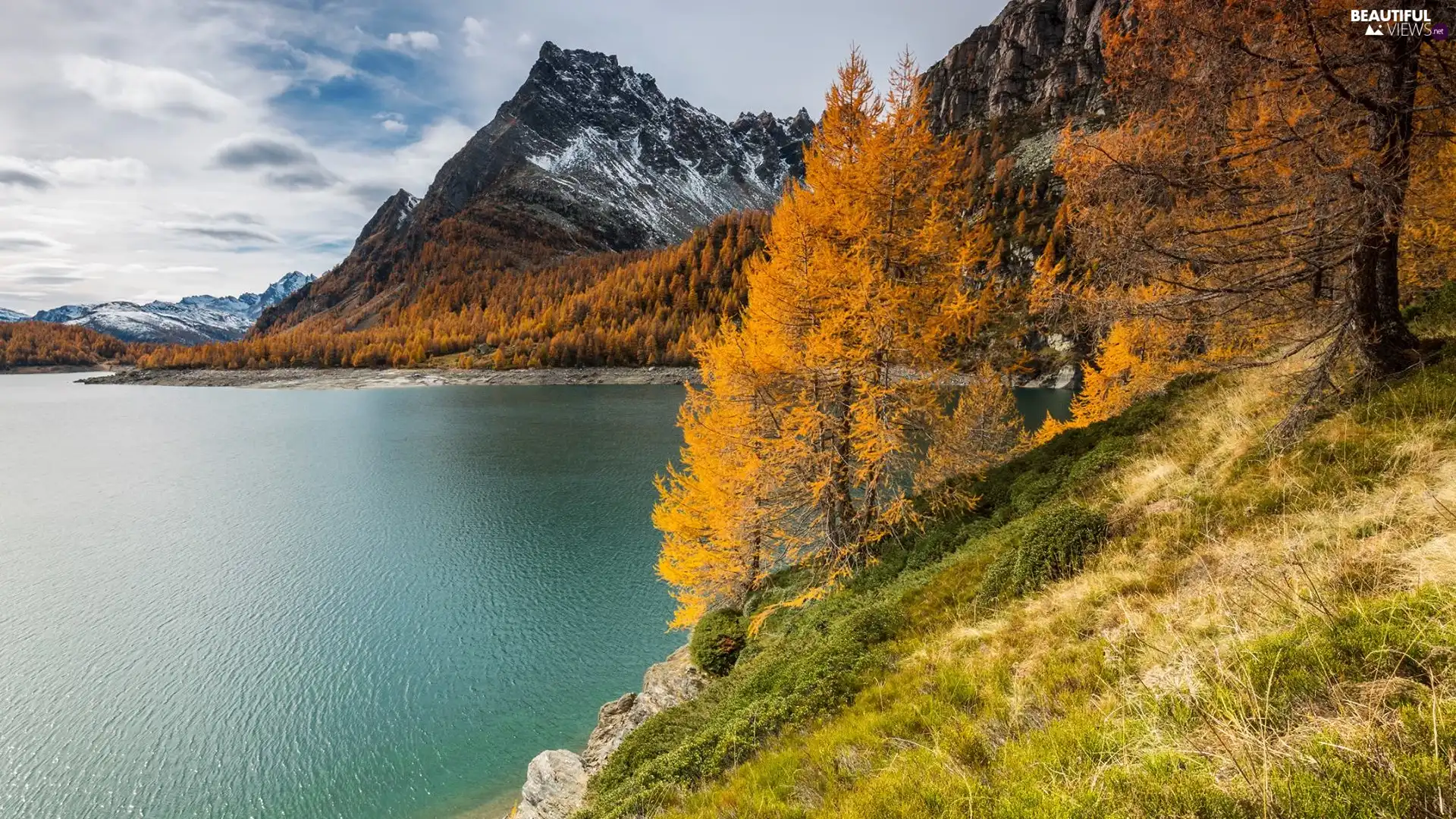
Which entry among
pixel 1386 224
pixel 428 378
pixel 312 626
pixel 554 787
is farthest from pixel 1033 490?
pixel 428 378

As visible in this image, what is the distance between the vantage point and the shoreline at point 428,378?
391 ft

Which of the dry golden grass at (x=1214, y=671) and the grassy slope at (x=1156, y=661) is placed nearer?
the dry golden grass at (x=1214, y=671)

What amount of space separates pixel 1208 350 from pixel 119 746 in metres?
33.5

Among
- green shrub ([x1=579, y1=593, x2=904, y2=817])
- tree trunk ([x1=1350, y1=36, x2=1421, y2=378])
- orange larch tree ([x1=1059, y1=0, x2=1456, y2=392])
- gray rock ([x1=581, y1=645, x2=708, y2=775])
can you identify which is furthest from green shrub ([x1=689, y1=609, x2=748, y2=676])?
tree trunk ([x1=1350, y1=36, x2=1421, y2=378])

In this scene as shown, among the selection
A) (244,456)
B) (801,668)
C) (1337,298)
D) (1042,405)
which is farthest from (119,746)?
(1042,405)

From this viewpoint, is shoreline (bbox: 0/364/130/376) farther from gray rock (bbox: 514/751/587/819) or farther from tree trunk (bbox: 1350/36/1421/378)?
tree trunk (bbox: 1350/36/1421/378)

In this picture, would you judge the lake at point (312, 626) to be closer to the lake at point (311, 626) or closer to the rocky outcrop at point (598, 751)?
the lake at point (311, 626)

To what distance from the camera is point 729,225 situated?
175 metres

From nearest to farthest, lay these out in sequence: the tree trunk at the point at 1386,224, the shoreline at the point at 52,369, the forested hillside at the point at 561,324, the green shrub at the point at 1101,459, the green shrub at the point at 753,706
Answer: the tree trunk at the point at 1386,224 < the green shrub at the point at 753,706 < the green shrub at the point at 1101,459 < the forested hillside at the point at 561,324 < the shoreline at the point at 52,369

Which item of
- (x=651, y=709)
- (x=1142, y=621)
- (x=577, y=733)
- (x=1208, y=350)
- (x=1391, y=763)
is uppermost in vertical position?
(x=1208, y=350)

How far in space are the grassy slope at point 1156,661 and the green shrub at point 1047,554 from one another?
34 mm

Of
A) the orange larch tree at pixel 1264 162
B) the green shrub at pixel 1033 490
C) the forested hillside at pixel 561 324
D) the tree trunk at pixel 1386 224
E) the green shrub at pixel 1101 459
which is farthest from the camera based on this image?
the forested hillside at pixel 561 324

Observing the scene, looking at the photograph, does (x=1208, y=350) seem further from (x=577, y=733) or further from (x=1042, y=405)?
(x=1042, y=405)

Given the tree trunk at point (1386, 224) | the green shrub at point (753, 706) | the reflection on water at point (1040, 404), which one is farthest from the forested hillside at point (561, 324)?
the tree trunk at point (1386, 224)
